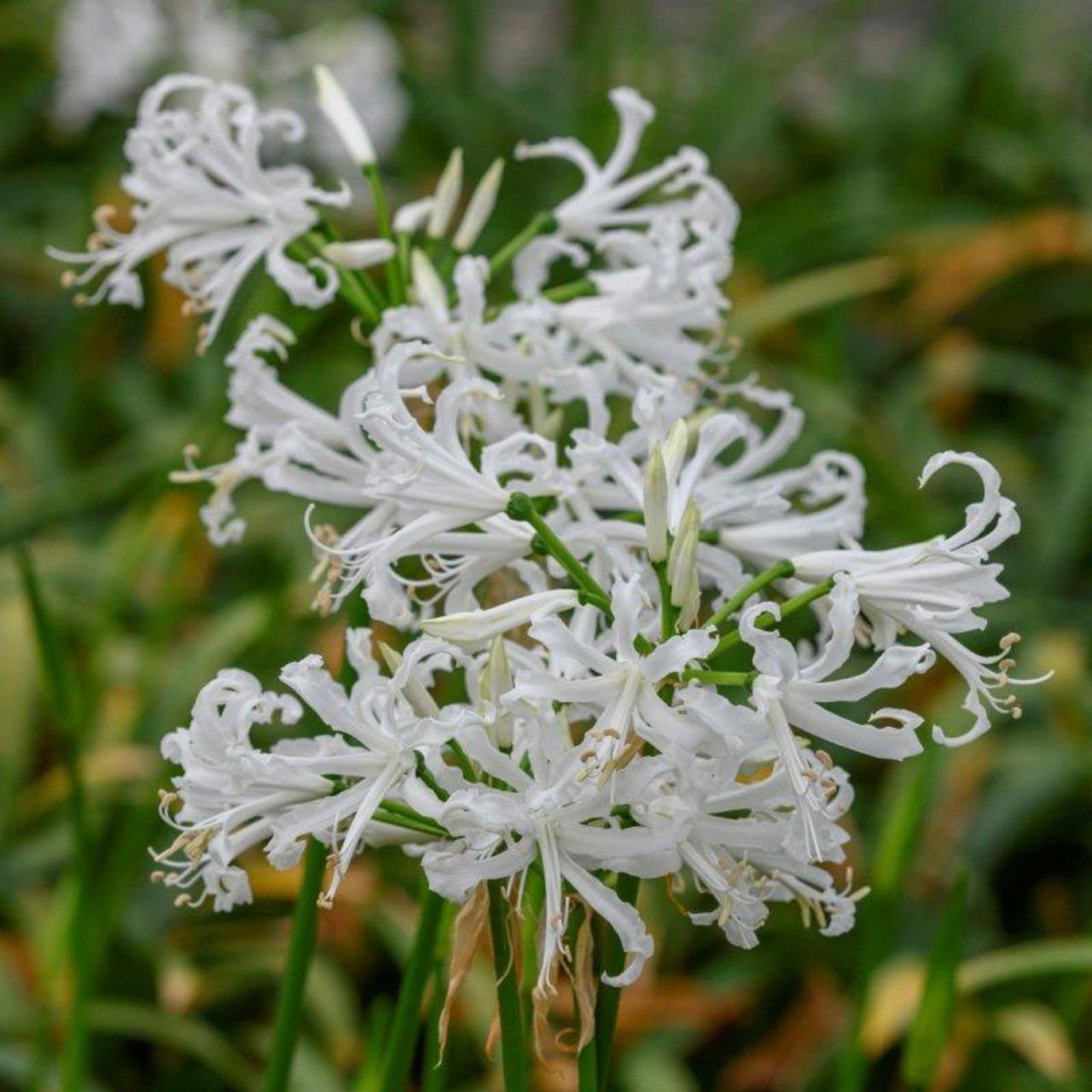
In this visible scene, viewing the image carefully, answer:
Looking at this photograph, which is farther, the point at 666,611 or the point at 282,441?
the point at 282,441

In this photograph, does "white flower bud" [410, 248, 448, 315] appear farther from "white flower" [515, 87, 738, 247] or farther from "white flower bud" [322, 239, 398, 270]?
"white flower" [515, 87, 738, 247]

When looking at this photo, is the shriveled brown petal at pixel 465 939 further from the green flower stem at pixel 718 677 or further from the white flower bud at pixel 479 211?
the white flower bud at pixel 479 211

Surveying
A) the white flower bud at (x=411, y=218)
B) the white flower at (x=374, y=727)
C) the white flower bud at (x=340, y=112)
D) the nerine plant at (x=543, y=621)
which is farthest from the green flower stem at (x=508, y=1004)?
the white flower bud at (x=340, y=112)

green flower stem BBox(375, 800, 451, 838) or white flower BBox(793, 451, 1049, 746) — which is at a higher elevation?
white flower BBox(793, 451, 1049, 746)

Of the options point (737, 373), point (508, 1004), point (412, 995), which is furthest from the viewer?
point (737, 373)

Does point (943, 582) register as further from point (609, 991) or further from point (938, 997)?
point (938, 997)

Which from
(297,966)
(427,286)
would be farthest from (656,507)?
(297,966)

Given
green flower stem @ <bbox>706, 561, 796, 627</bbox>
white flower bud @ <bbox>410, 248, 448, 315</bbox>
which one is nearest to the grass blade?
green flower stem @ <bbox>706, 561, 796, 627</bbox>

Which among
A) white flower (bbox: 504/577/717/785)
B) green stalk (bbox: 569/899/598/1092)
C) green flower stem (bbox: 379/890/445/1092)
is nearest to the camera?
white flower (bbox: 504/577/717/785)
